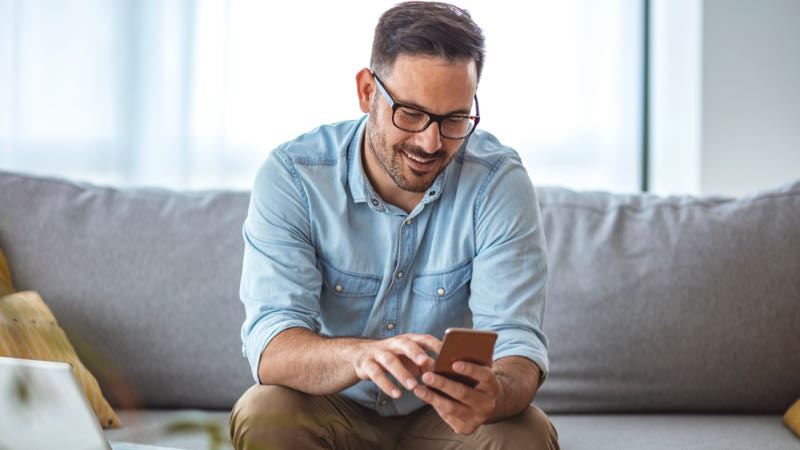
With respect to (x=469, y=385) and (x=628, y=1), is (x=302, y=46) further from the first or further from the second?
(x=469, y=385)

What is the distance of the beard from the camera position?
1.79 m

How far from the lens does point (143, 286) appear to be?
226 cm

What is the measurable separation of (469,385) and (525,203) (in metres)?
0.51

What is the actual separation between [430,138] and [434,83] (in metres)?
0.10

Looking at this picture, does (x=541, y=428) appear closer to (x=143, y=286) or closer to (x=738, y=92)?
(x=143, y=286)

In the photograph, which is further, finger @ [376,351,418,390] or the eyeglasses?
the eyeglasses

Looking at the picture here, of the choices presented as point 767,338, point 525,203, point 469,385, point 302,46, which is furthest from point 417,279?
point 302,46

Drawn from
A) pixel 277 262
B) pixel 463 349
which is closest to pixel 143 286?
pixel 277 262

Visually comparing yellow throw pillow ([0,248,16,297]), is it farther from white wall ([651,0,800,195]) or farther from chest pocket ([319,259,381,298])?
white wall ([651,0,800,195])

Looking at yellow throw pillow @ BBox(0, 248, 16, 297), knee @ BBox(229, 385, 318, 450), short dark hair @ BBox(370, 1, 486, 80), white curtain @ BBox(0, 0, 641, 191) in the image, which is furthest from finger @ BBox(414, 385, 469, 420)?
white curtain @ BBox(0, 0, 641, 191)

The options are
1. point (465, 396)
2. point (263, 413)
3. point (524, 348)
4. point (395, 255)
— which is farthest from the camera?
point (395, 255)

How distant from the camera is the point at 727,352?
223 cm

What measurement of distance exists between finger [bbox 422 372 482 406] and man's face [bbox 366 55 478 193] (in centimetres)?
49

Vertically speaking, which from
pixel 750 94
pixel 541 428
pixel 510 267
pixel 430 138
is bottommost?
pixel 541 428
